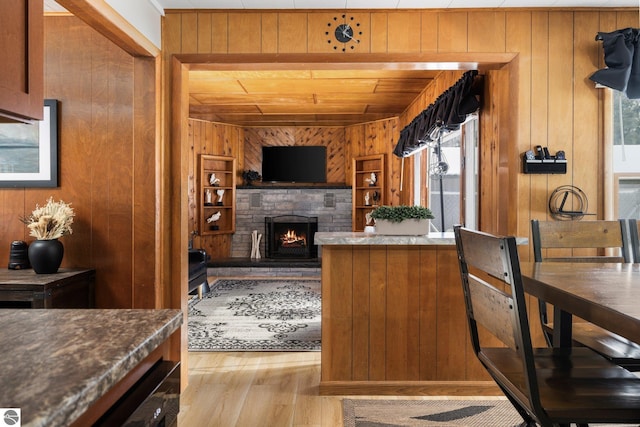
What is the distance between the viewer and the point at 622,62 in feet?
8.45

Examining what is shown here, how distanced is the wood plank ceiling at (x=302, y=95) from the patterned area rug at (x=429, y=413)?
8.06 feet

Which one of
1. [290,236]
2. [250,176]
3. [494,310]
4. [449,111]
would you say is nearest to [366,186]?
[290,236]

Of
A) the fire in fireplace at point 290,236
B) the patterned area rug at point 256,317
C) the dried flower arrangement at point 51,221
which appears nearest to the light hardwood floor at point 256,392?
the patterned area rug at point 256,317

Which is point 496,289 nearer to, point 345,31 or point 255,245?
point 345,31

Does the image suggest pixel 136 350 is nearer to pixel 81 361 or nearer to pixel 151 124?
pixel 81 361

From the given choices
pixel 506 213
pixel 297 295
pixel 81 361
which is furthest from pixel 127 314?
pixel 297 295

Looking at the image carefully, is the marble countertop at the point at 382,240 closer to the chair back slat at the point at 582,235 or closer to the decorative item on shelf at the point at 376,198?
the chair back slat at the point at 582,235

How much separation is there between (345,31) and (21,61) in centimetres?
193

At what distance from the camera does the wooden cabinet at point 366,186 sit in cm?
725

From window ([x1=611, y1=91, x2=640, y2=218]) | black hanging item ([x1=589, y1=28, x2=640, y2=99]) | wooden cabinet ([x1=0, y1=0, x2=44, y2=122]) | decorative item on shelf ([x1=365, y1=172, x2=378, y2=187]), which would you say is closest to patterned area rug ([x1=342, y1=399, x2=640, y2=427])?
window ([x1=611, y1=91, x2=640, y2=218])

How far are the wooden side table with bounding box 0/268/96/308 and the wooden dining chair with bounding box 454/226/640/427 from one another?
207 cm

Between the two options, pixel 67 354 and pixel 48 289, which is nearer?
pixel 67 354

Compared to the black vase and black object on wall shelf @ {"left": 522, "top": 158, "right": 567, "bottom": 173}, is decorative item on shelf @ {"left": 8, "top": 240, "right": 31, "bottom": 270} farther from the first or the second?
black object on wall shelf @ {"left": 522, "top": 158, "right": 567, "bottom": 173}

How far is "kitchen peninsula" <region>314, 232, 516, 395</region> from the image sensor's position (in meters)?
2.83
